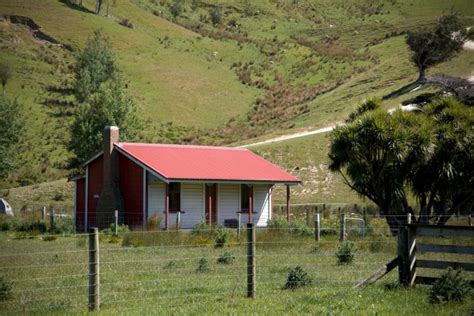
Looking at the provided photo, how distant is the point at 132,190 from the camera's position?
37.2 m

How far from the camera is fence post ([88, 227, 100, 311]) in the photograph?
38.5 ft

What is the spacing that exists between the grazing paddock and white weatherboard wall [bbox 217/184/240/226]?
15.7 meters

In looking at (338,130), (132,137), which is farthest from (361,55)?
(338,130)

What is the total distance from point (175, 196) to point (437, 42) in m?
38.7

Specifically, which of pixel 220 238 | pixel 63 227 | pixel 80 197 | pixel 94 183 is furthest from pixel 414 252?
pixel 80 197

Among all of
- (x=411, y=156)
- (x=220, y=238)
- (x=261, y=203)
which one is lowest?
(x=220, y=238)

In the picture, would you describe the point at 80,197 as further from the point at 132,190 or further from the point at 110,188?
the point at 132,190

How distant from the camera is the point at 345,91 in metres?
79.0

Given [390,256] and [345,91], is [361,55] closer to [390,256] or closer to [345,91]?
[345,91]

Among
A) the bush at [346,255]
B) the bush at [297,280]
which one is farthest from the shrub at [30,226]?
the bush at [297,280]

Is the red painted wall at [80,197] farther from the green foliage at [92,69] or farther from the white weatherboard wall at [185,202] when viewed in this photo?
the green foliage at [92,69]

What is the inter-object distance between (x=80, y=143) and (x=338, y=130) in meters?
30.0

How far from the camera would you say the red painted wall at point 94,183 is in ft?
129

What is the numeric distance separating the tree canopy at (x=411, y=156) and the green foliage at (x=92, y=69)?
158 ft
